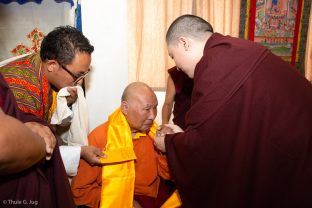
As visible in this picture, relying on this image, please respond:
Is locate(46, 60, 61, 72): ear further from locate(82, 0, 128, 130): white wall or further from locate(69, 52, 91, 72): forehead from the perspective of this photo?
locate(82, 0, 128, 130): white wall

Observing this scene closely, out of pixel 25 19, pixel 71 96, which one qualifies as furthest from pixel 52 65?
pixel 25 19

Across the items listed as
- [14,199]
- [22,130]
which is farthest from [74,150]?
[22,130]

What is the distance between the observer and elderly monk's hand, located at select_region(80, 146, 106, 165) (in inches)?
66.4

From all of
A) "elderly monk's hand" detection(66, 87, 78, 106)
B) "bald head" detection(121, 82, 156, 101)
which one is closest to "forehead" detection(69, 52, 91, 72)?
"elderly monk's hand" detection(66, 87, 78, 106)

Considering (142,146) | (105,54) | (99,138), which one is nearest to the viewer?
(99,138)

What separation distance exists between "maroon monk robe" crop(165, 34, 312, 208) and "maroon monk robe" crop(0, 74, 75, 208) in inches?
24.6

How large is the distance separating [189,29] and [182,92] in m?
0.82

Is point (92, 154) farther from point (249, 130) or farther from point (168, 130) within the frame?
point (249, 130)

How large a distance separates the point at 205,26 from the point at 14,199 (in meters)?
1.26

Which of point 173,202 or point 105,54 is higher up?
point 105,54

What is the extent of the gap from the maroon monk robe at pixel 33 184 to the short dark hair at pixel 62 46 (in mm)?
720

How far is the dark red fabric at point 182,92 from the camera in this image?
2.30 metres

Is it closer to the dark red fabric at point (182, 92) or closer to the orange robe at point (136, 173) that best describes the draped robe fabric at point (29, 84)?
the orange robe at point (136, 173)

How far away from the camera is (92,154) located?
5.57 feet
